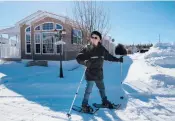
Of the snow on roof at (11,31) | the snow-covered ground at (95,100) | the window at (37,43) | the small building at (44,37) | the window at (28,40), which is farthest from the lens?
the snow on roof at (11,31)

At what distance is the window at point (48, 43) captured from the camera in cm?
1884

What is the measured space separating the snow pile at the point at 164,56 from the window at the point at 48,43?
8.18 meters

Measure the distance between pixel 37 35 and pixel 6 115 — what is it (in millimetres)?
14267

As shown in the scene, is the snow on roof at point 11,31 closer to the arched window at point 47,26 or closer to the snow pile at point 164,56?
the arched window at point 47,26

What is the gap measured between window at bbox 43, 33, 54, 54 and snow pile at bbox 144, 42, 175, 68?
26.8 ft

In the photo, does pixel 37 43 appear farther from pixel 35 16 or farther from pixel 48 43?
pixel 35 16

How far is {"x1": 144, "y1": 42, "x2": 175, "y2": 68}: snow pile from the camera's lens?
16456mm

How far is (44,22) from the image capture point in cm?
1883

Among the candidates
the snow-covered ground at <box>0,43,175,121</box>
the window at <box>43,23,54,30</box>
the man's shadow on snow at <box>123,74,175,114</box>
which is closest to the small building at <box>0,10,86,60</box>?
the window at <box>43,23,54,30</box>

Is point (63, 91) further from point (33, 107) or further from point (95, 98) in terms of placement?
point (33, 107)

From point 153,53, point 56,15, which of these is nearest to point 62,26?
point 56,15

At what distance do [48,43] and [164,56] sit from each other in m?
9.67

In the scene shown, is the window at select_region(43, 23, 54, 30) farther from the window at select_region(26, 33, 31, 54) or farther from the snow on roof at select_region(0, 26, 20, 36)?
the snow on roof at select_region(0, 26, 20, 36)

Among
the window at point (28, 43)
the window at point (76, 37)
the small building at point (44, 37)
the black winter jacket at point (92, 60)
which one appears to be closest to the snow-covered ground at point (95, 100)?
the black winter jacket at point (92, 60)
